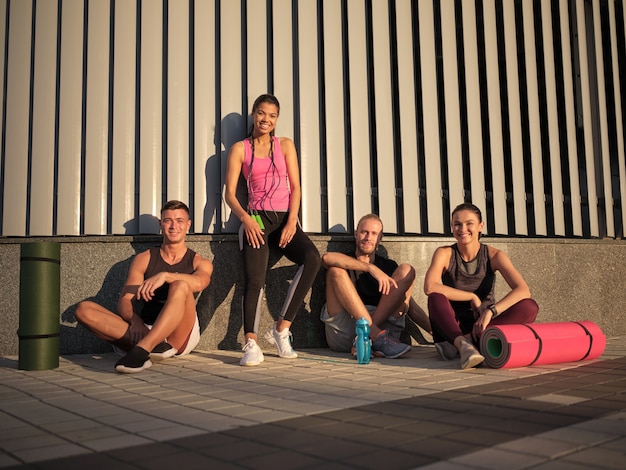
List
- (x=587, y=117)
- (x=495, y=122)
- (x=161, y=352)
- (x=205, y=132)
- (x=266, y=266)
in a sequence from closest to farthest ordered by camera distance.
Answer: (x=161, y=352), (x=266, y=266), (x=205, y=132), (x=495, y=122), (x=587, y=117)

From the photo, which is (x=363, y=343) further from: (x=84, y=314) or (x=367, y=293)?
(x=84, y=314)

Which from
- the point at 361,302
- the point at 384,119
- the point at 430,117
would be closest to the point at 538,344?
the point at 361,302

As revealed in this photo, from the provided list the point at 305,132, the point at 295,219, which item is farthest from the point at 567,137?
the point at 295,219

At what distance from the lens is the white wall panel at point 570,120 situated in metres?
7.91

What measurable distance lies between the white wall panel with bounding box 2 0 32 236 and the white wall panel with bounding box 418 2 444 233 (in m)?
4.36

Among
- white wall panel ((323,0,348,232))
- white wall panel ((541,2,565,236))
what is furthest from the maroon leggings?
white wall panel ((541,2,565,236))

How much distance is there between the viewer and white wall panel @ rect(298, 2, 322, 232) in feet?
21.5

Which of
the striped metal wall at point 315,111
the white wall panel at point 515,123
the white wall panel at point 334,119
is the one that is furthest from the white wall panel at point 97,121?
the white wall panel at point 515,123

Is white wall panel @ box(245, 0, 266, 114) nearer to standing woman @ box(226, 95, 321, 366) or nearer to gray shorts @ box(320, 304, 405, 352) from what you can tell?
standing woman @ box(226, 95, 321, 366)

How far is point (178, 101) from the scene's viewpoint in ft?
20.7

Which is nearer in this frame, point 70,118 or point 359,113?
point 70,118

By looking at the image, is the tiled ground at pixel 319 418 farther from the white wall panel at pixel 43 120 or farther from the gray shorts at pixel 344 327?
the white wall panel at pixel 43 120

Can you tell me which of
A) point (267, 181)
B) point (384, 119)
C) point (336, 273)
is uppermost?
point (384, 119)

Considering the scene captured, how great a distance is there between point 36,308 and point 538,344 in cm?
382
